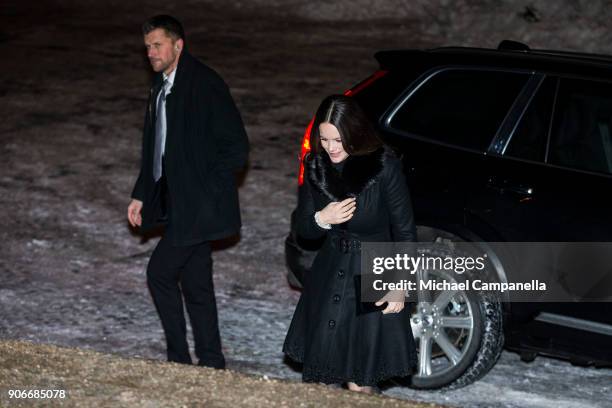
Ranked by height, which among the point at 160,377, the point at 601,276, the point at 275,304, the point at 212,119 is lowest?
the point at 275,304

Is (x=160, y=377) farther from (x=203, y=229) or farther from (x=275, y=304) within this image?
(x=275, y=304)

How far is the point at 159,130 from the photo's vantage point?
19.7ft

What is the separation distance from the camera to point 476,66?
20.3ft

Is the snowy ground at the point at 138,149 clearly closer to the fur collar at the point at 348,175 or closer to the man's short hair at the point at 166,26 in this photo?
the fur collar at the point at 348,175

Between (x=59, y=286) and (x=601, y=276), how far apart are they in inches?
147

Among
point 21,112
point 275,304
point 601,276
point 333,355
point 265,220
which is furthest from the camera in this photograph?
point 21,112

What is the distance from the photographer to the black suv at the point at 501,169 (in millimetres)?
5727

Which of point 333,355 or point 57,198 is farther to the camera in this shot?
point 57,198

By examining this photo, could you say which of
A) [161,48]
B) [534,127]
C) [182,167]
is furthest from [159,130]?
[534,127]

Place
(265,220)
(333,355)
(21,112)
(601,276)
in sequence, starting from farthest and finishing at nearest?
(21,112)
(265,220)
(601,276)
(333,355)

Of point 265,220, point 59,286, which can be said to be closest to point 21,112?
point 265,220

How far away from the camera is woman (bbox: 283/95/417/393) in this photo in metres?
4.95

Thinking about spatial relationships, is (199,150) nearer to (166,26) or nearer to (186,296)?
(166,26)

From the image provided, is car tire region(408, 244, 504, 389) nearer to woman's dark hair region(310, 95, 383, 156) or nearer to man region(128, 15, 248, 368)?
man region(128, 15, 248, 368)
